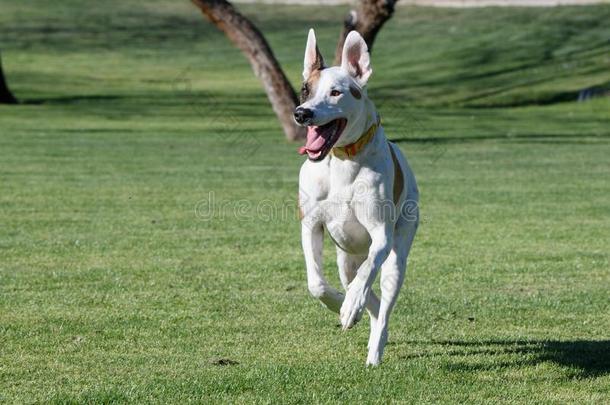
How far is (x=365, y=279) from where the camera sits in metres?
7.28

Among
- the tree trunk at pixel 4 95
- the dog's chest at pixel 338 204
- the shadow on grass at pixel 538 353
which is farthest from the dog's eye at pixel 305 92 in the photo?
the tree trunk at pixel 4 95

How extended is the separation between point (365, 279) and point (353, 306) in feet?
0.55

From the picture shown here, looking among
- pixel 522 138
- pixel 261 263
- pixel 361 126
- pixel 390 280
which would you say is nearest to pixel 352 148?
pixel 361 126

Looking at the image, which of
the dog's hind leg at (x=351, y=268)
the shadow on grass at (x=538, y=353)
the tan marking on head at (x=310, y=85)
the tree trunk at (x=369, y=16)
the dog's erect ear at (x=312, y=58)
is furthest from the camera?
the tree trunk at (x=369, y=16)

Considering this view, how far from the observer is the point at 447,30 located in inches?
2485

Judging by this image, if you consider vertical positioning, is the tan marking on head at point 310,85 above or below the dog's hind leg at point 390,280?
above

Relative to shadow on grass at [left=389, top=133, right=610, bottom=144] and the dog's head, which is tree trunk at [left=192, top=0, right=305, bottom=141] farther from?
the dog's head

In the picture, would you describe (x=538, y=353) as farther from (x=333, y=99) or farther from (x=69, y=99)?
(x=69, y=99)

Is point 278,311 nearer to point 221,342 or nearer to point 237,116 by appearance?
point 221,342

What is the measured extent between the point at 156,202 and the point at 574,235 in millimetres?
5476

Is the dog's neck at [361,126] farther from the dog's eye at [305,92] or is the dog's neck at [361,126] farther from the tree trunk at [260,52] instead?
the tree trunk at [260,52]

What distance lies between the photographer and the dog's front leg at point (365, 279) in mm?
7219

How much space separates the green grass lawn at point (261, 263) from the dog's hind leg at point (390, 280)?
194mm

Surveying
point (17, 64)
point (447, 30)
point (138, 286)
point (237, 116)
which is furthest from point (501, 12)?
point (138, 286)
